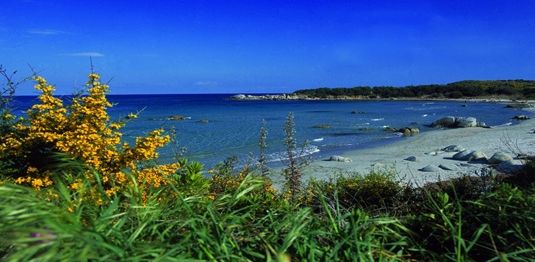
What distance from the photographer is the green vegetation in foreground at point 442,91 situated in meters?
106

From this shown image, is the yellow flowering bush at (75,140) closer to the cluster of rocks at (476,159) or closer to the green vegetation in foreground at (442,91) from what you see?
the cluster of rocks at (476,159)

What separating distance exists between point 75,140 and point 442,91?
12501cm

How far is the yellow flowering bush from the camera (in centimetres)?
705

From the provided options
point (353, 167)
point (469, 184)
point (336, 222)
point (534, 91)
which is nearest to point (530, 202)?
point (336, 222)

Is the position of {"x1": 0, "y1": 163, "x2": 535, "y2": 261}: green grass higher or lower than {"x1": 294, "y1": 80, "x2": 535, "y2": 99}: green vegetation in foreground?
higher

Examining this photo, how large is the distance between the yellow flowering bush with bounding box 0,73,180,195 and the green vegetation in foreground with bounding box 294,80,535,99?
101 metres

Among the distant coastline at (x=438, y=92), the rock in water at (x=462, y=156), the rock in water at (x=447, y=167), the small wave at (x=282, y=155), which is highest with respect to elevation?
the rock in water at (x=447, y=167)

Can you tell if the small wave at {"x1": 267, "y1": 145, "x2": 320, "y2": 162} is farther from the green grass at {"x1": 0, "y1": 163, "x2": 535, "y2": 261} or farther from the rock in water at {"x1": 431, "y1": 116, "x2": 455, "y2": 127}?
the rock in water at {"x1": 431, "y1": 116, "x2": 455, "y2": 127}

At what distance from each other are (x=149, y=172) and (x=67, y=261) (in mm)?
5023

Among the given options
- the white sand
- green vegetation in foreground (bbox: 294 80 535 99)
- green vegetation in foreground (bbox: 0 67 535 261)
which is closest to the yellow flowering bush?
green vegetation in foreground (bbox: 0 67 535 261)

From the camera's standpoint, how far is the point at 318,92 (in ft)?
480

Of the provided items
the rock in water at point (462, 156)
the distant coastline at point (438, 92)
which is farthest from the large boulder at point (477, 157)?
the distant coastline at point (438, 92)

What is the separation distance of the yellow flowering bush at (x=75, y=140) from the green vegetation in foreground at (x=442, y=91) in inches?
3971

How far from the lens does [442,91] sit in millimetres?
123188
